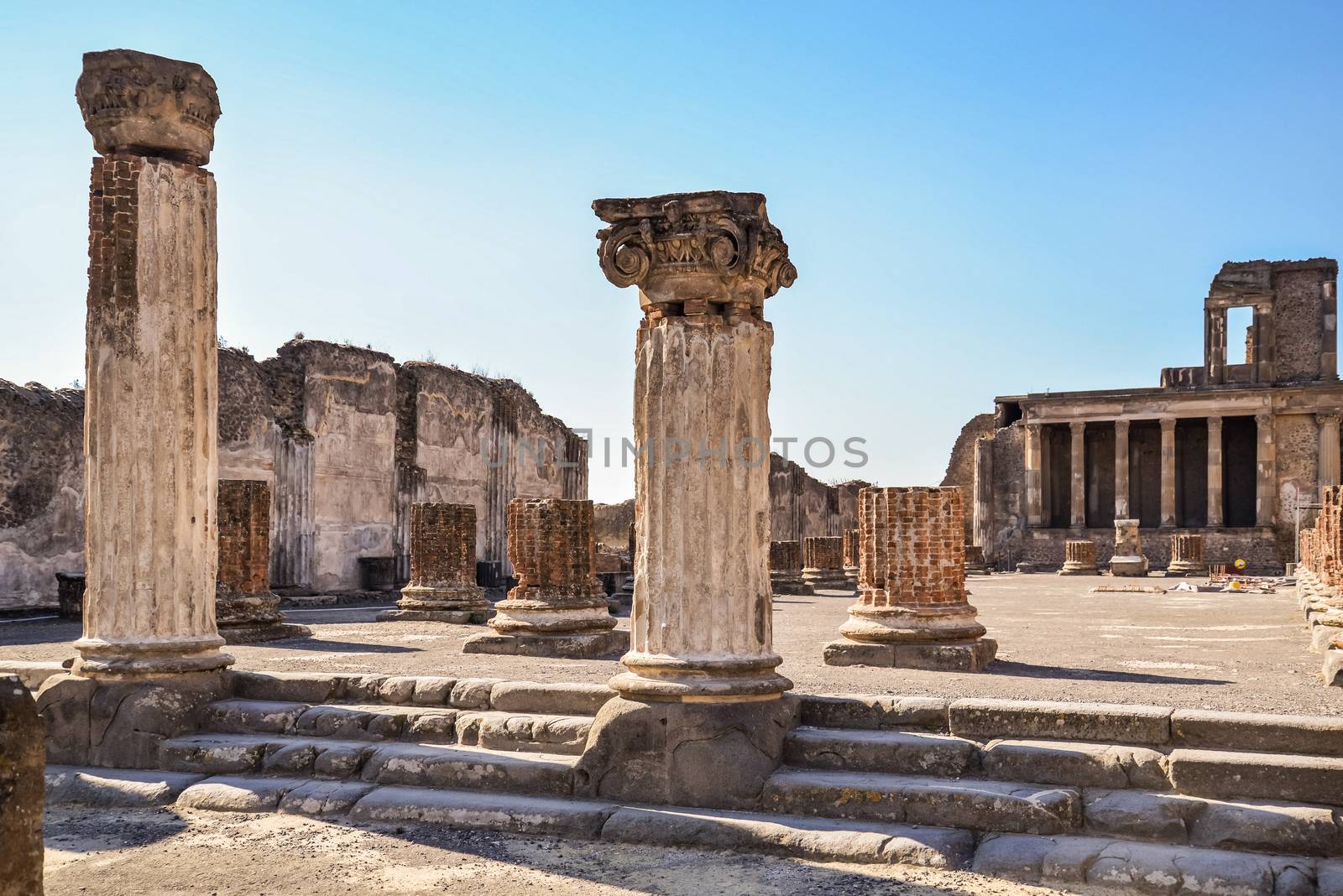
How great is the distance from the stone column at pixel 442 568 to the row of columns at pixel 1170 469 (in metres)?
32.4

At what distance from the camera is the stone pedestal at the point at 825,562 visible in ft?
82.5

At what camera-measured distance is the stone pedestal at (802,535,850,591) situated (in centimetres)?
2514

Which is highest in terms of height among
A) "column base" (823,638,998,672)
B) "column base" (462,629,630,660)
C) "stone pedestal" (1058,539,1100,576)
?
"column base" (823,638,998,672)

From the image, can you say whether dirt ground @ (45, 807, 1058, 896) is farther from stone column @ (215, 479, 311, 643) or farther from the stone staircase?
stone column @ (215, 479, 311, 643)

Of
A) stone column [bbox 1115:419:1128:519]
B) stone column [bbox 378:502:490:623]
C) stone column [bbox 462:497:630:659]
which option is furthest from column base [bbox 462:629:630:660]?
stone column [bbox 1115:419:1128:519]

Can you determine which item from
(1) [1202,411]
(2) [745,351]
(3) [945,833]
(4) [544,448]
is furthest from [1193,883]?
(1) [1202,411]

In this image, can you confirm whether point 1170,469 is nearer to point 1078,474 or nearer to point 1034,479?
point 1078,474

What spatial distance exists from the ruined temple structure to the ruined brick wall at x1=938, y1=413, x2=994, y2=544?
8.60 ft

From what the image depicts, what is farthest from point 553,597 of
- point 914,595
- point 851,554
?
point 851,554

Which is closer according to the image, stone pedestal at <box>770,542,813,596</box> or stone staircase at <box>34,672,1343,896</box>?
stone staircase at <box>34,672,1343,896</box>

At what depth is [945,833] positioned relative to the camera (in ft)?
16.5

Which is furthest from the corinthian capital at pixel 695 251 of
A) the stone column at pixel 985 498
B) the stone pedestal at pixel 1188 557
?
the stone column at pixel 985 498

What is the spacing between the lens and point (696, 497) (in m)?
6.18

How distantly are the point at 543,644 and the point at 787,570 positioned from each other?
1385 cm
